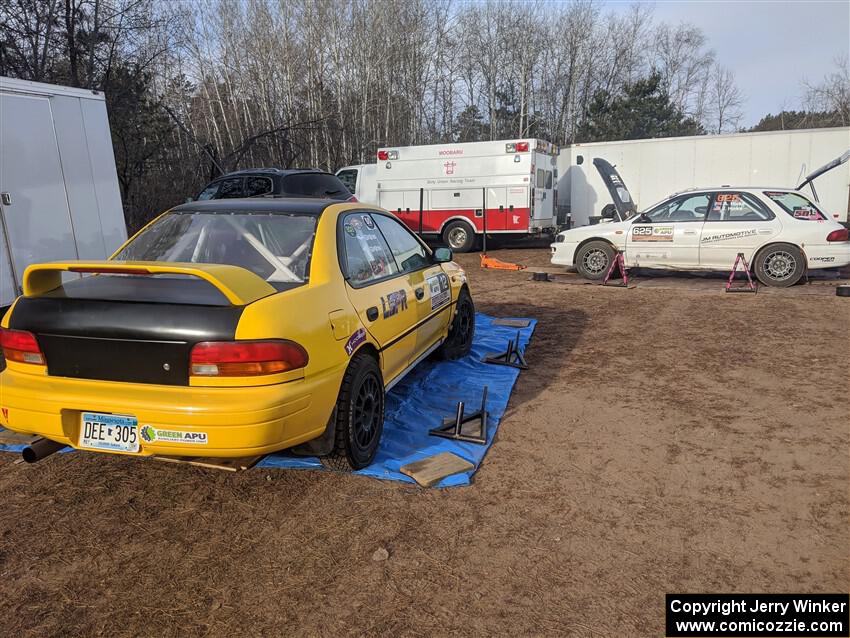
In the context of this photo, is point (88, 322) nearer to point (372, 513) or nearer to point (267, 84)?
point (372, 513)

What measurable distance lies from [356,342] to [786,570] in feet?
7.74

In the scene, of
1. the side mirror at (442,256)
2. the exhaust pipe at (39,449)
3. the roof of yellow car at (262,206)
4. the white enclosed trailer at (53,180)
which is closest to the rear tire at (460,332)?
the side mirror at (442,256)

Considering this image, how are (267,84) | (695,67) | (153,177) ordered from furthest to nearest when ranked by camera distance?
(695,67), (267,84), (153,177)

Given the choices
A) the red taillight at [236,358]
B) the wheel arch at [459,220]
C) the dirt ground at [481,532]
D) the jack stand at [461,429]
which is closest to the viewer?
the dirt ground at [481,532]

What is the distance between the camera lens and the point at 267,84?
2648 cm

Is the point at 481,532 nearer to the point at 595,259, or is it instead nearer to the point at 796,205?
the point at 595,259

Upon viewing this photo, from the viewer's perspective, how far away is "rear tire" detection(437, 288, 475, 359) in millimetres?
5605

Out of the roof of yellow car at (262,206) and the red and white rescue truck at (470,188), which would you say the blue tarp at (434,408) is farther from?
the red and white rescue truck at (470,188)

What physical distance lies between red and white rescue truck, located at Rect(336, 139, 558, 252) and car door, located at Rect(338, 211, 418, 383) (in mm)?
9849

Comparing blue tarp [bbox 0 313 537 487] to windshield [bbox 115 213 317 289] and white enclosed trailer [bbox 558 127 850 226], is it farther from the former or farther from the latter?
white enclosed trailer [bbox 558 127 850 226]

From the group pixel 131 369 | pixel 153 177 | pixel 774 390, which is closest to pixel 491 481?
pixel 131 369

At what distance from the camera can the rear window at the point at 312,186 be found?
10.4 m

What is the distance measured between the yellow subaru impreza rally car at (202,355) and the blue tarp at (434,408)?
0.32m

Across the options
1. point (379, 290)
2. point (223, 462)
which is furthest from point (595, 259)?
point (223, 462)
